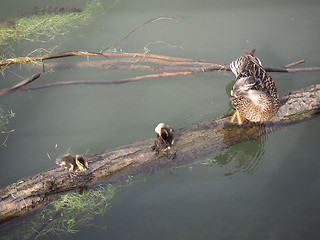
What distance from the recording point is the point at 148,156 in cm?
315

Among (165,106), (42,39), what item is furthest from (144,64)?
(42,39)

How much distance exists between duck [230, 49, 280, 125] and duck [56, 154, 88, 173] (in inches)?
73.8

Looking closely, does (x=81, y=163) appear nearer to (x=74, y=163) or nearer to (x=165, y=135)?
(x=74, y=163)

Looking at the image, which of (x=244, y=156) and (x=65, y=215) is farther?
(x=244, y=156)

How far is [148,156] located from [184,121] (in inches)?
51.4

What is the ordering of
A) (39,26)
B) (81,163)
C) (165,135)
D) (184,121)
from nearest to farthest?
1. (81,163)
2. (165,135)
3. (184,121)
4. (39,26)

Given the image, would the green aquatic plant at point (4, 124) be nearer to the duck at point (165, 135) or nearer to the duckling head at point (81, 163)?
the duckling head at point (81, 163)

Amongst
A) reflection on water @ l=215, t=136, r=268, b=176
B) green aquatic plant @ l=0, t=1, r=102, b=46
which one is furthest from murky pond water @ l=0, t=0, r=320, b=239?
green aquatic plant @ l=0, t=1, r=102, b=46

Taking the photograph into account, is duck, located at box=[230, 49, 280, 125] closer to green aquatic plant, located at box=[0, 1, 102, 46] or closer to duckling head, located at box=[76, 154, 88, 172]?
duckling head, located at box=[76, 154, 88, 172]

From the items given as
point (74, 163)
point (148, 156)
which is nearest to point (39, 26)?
point (74, 163)

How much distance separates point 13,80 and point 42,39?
1136mm

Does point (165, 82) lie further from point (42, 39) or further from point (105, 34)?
point (42, 39)

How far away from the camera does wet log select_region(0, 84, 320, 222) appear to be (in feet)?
9.37

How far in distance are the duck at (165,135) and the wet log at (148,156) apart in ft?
0.32
